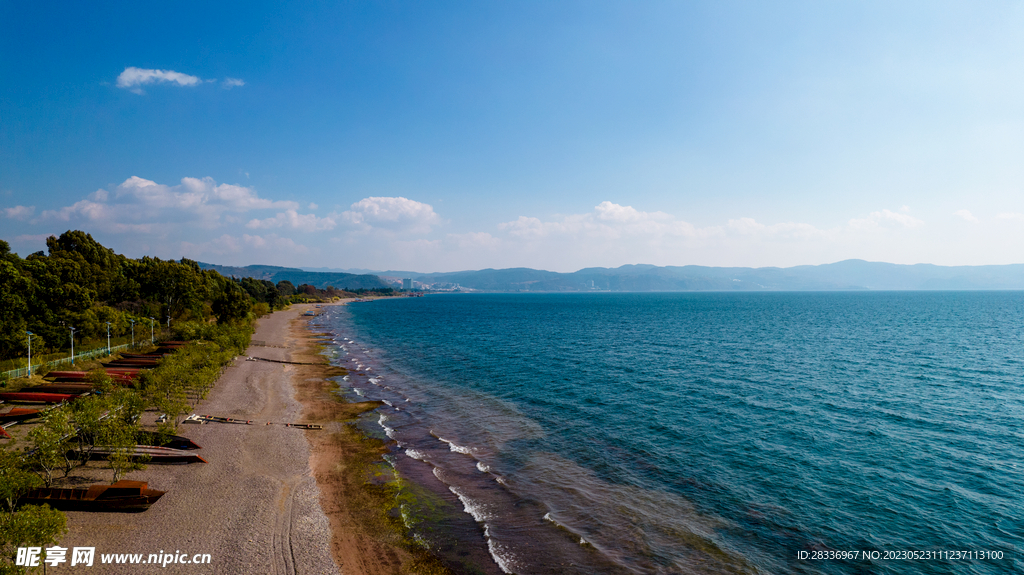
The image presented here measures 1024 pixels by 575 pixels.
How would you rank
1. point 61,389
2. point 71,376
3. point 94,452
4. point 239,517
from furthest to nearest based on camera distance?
point 71,376, point 61,389, point 94,452, point 239,517

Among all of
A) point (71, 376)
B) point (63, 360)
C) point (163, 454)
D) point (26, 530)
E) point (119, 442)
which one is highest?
point (26, 530)

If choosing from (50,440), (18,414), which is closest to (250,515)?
(50,440)

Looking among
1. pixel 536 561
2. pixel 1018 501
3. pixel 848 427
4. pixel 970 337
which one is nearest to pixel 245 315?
pixel 536 561

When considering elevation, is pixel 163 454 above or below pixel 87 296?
below

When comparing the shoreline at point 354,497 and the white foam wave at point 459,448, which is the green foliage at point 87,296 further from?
the white foam wave at point 459,448

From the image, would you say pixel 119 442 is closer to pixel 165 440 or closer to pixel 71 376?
pixel 165 440

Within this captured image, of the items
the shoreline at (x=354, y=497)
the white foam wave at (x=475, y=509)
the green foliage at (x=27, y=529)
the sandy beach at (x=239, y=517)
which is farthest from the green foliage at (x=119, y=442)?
the white foam wave at (x=475, y=509)
